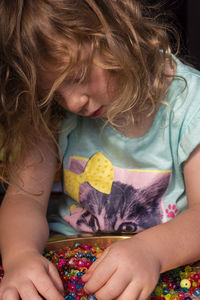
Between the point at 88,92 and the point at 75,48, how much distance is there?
0.25 feet

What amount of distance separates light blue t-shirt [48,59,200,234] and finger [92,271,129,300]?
0.28 metres

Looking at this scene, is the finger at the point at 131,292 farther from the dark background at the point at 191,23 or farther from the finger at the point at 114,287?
the dark background at the point at 191,23

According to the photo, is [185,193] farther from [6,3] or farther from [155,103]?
[6,3]

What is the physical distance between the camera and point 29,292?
0.57 meters

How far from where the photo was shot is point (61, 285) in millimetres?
608

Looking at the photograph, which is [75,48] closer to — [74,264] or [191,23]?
[74,264]

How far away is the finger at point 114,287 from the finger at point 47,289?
58 mm

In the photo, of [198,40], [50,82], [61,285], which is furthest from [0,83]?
[198,40]

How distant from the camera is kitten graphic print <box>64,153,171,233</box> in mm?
831

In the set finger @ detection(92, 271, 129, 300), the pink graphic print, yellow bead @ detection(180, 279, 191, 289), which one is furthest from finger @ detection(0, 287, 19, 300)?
the pink graphic print

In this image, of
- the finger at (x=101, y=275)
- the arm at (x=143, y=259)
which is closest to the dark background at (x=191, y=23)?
the arm at (x=143, y=259)

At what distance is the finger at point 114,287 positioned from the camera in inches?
22.1

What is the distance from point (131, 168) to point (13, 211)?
0.24m


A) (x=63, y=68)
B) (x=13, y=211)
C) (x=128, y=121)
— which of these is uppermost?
(x=63, y=68)
